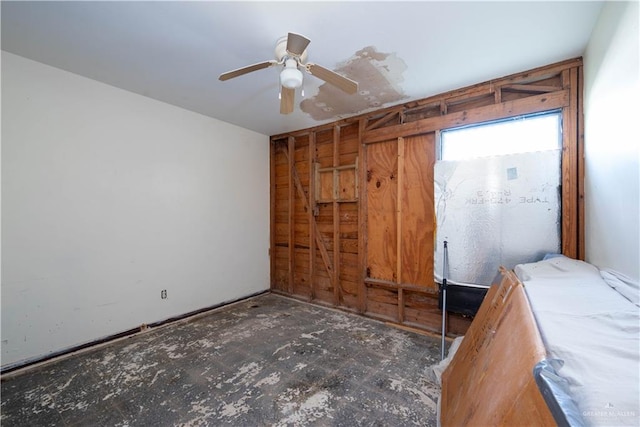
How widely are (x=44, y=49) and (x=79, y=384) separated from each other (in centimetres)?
273

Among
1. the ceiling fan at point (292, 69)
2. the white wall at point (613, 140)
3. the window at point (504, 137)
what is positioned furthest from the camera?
the window at point (504, 137)

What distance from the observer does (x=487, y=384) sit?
1.16m

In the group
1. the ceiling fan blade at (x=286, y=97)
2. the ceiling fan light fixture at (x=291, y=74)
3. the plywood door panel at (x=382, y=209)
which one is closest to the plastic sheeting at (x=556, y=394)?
the ceiling fan light fixture at (x=291, y=74)

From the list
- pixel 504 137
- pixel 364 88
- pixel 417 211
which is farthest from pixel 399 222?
pixel 364 88

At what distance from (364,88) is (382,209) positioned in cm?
→ 145

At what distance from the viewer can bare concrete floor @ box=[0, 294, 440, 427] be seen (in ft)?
5.54

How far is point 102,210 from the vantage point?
2668mm

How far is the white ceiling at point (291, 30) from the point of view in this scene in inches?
65.7

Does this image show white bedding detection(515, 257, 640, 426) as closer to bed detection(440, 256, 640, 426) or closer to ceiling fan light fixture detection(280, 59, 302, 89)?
bed detection(440, 256, 640, 426)

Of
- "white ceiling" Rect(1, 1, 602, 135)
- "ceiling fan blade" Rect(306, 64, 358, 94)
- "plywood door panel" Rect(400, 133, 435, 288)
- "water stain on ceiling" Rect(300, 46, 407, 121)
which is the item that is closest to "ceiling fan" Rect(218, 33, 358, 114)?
"ceiling fan blade" Rect(306, 64, 358, 94)

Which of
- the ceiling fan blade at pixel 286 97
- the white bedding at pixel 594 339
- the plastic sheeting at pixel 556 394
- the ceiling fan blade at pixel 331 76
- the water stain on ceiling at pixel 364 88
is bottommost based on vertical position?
the plastic sheeting at pixel 556 394

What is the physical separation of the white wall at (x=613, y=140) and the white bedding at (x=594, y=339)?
10.0 inches

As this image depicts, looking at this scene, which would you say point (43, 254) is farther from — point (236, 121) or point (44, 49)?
point (236, 121)

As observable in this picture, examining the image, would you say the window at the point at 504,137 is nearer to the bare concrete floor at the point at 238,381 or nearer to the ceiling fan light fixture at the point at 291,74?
the ceiling fan light fixture at the point at 291,74
